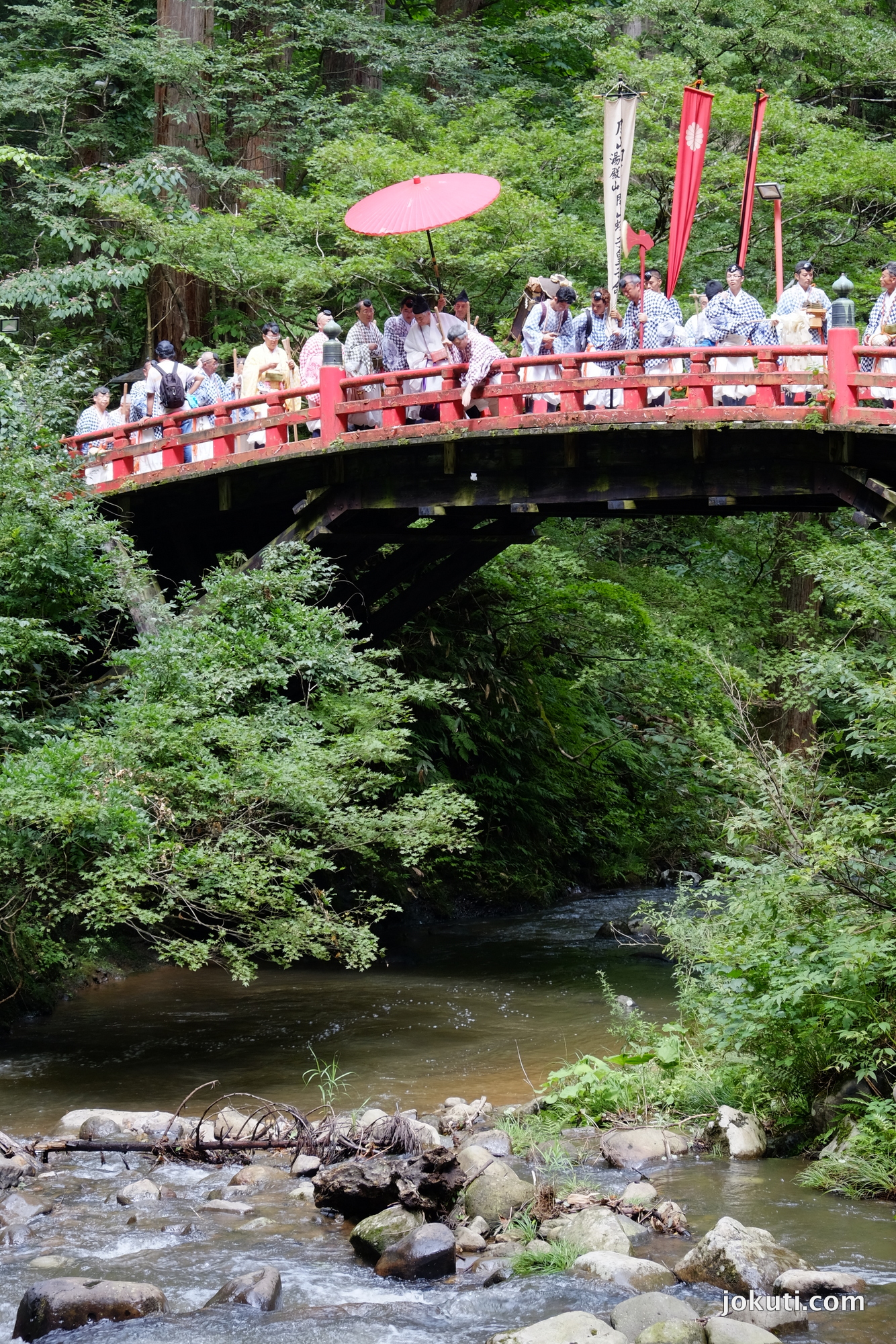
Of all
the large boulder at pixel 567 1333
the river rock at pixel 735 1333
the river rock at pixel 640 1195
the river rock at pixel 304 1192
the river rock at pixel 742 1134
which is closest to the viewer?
the river rock at pixel 735 1333

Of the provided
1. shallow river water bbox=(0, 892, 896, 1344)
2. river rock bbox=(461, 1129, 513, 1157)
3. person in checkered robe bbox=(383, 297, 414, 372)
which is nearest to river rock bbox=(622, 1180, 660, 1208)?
shallow river water bbox=(0, 892, 896, 1344)

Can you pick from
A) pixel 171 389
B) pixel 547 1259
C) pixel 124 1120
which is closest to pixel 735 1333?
pixel 547 1259

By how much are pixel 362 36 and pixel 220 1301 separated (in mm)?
20083

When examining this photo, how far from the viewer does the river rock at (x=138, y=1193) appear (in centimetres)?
796

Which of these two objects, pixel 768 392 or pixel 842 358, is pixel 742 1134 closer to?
pixel 842 358

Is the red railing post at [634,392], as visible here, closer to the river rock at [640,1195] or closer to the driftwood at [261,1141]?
the driftwood at [261,1141]

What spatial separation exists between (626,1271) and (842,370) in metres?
7.74

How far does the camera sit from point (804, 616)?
57.5ft

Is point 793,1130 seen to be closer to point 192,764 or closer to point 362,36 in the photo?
point 192,764

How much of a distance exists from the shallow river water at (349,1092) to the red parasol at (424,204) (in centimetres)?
754

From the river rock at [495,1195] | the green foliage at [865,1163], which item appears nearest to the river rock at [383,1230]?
the river rock at [495,1195]

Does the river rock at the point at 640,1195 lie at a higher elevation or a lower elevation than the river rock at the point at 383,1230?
lower

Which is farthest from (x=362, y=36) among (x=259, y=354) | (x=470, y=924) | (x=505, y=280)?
(x=470, y=924)

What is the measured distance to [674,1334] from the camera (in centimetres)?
567
